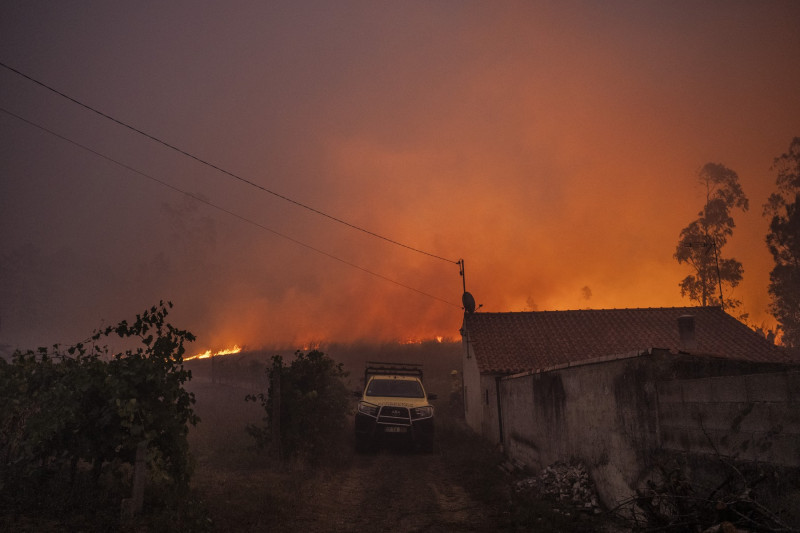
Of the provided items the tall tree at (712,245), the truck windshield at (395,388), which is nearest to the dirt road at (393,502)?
the truck windshield at (395,388)

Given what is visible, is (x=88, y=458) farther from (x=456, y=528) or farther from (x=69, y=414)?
(x=456, y=528)

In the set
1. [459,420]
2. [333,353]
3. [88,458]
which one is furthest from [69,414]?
[333,353]

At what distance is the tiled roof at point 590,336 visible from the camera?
20766 mm

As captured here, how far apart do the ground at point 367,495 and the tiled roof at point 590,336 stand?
6.84m

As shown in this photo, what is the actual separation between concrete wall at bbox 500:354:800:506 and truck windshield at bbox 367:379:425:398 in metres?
5.81

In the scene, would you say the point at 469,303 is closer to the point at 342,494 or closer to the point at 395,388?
the point at 395,388

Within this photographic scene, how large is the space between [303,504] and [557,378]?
6.00 meters

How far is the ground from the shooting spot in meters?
7.69

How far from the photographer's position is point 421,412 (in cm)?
1542

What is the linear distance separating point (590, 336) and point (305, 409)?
15464 millimetres

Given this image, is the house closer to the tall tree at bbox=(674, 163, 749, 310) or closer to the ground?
the ground

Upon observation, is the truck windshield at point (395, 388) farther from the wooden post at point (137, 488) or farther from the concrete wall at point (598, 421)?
the wooden post at point (137, 488)

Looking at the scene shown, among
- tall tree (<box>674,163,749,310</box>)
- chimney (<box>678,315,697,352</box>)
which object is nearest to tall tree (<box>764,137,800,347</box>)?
tall tree (<box>674,163,749,310</box>)

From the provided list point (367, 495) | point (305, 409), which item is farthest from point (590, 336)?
point (367, 495)
